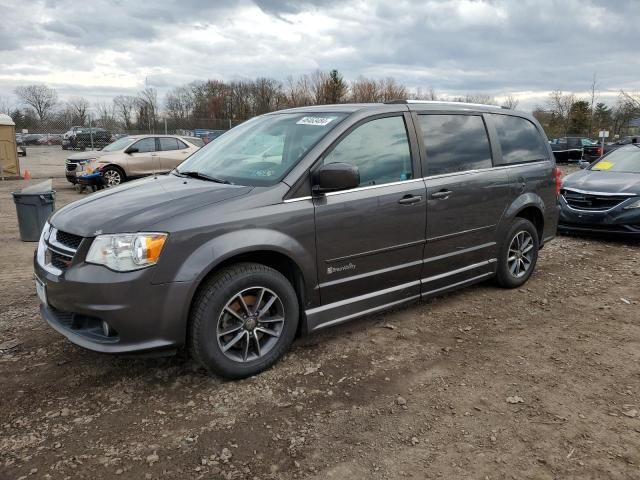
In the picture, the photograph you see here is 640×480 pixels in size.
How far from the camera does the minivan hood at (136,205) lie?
10.1 ft

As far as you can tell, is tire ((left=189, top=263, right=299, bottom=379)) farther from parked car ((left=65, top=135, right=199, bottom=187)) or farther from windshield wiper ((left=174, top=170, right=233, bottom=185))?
parked car ((left=65, top=135, right=199, bottom=187))

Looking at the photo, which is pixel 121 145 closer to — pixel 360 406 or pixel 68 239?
pixel 68 239

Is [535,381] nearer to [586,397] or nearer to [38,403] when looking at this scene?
[586,397]

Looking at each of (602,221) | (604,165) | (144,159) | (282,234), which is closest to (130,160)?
(144,159)

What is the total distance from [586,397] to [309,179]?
229 centimetres

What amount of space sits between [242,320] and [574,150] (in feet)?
99.4

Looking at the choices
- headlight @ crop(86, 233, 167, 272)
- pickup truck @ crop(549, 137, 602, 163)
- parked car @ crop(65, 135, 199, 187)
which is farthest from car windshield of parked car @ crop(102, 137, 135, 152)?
pickup truck @ crop(549, 137, 602, 163)

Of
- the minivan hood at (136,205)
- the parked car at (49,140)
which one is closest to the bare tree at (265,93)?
the parked car at (49,140)

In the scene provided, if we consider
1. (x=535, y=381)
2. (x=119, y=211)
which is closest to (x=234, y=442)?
(x=119, y=211)

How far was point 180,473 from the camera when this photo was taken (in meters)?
2.53

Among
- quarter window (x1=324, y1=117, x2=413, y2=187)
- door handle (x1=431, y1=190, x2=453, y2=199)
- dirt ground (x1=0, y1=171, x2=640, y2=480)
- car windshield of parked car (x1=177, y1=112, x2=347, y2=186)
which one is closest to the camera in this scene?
dirt ground (x1=0, y1=171, x2=640, y2=480)

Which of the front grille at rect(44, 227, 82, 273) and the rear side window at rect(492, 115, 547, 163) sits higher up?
the rear side window at rect(492, 115, 547, 163)

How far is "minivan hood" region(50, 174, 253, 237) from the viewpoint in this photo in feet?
10.1

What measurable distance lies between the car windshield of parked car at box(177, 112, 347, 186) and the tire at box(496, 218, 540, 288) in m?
2.33
